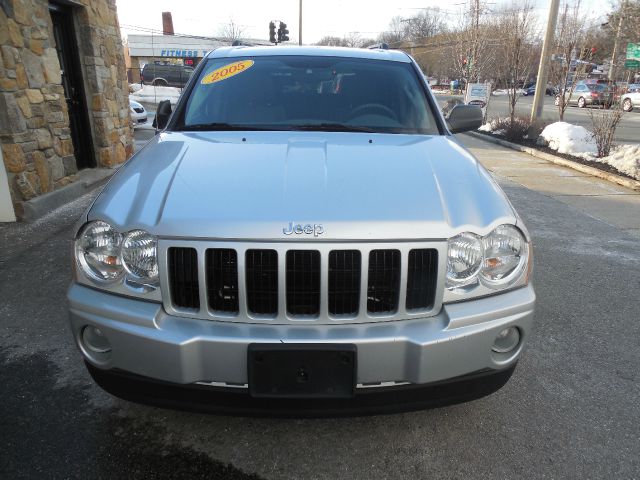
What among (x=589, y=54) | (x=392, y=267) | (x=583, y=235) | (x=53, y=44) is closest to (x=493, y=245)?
(x=392, y=267)

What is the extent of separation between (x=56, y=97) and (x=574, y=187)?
7955mm

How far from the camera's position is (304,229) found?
1.77 meters

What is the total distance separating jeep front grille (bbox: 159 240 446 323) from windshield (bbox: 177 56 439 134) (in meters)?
1.30

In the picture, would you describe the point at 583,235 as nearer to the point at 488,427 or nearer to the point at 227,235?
the point at 488,427

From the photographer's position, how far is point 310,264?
5.89ft

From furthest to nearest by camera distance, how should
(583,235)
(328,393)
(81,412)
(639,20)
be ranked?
1. (639,20)
2. (583,235)
3. (81,412)
4. (328,393)

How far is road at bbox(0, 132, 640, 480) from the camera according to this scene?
202 centimetres

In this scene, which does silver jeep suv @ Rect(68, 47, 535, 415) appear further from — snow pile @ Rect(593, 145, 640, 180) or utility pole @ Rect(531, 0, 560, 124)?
utility pole @ Rect(531, 0, 560, 124)

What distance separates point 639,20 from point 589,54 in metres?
1.29

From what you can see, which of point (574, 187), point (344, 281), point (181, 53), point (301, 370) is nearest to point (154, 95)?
point (574, 187)

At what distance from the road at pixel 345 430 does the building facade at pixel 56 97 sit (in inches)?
117

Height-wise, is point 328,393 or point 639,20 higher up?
point 639,20

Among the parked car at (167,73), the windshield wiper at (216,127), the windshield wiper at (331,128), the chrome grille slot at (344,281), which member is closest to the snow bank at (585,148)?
the windshield wiper at (331,128)

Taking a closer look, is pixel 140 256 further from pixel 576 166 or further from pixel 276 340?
pixel 576 166
